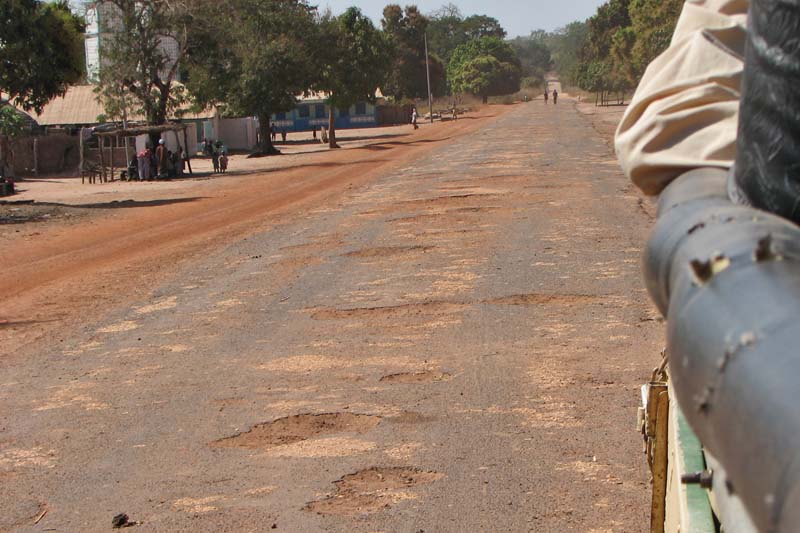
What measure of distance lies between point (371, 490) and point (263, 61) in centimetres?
3825

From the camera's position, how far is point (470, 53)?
13475 centimetres

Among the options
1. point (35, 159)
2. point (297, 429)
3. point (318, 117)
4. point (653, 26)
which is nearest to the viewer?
point (297, 429)

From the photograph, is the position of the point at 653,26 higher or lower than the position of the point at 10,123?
higher

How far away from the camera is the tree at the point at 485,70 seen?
399ft

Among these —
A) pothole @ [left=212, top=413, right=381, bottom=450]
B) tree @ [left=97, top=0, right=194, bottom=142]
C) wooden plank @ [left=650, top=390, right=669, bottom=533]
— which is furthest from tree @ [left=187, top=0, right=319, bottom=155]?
wooden plank @ [left=650, top=390, right=669, bottom=533]

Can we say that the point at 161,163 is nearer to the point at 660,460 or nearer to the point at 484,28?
the point at 660,460

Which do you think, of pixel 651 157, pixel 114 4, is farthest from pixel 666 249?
pixel 114 4

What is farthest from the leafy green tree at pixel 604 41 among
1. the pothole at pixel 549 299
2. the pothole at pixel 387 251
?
the pothole at pixel 549 299

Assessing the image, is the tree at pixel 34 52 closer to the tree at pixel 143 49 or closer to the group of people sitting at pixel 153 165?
the group of people sitting at pixel 153 165

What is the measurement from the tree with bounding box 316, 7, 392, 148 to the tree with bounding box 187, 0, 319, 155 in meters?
1.05

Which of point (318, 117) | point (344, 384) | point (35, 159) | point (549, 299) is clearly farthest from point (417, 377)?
point (318, 117)

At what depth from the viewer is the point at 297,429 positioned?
602 centimetres

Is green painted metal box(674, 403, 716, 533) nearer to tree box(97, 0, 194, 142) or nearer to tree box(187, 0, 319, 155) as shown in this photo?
tree box(97, 0, 194, 142)

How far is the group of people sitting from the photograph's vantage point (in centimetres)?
3359
